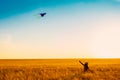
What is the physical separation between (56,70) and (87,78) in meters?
4.52

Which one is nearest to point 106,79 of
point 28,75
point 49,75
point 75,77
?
point 75,77

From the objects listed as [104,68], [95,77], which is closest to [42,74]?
[95,77]

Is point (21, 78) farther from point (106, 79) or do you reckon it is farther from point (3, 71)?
point (106, 79)

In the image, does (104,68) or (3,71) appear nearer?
(3,71)

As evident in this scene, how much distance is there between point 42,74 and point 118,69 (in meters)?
8.87

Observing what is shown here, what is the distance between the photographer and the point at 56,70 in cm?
3081

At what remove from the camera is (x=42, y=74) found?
28984 millimetres

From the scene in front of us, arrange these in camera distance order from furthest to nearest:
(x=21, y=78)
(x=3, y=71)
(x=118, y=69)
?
1. (x=118, y=69)
2. (x=3, y=71)
3. (x=21, y=78)

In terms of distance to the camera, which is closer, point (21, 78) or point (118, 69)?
point (21, 78)

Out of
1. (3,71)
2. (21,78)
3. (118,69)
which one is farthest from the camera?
(118,69)

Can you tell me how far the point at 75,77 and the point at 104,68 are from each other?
588cm

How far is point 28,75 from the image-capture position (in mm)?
28625

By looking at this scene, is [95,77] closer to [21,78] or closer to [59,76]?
[59,76]

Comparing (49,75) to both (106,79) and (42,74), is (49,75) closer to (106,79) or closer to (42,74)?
(42,74)
